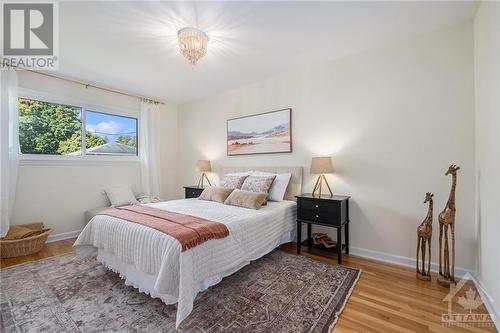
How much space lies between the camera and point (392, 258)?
264 centimetres

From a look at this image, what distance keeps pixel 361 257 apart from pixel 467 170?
1468 mm

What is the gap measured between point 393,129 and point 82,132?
476 cm

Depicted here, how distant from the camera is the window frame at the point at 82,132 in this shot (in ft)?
10.8

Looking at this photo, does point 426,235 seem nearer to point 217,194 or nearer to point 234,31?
point 217,194

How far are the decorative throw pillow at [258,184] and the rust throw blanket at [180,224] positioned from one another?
1156mm

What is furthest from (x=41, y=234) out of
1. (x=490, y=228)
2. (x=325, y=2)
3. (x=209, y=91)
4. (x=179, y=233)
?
(x=490, y=228)

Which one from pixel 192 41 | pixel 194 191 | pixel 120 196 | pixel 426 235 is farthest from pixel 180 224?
pixel 120 196

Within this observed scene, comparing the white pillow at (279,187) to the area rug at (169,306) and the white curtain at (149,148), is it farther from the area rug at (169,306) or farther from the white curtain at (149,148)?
the white curtain at (149,148)

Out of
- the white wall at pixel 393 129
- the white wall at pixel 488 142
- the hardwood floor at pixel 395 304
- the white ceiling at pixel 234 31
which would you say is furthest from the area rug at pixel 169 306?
the white ceiling at pixel 234 31

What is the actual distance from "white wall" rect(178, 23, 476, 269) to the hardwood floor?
15.1 inches

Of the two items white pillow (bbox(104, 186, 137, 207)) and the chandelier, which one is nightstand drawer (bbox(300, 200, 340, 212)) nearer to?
the chandelier

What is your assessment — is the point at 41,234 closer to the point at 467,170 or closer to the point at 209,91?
the point at 209,91

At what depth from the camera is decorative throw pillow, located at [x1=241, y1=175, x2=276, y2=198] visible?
3.18 meters

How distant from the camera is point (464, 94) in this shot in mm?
2277
